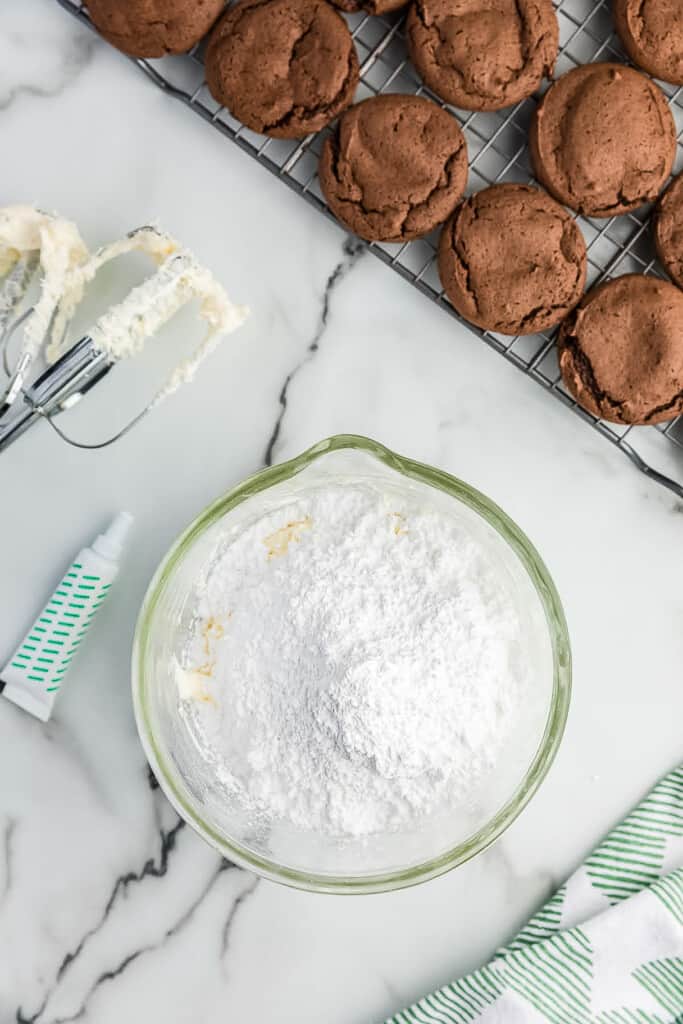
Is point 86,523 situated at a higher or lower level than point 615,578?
lower

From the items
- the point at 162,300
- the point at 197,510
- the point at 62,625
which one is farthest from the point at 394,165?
the point at 62,625

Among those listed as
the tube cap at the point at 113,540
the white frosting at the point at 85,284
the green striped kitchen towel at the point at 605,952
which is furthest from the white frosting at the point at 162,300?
the green striped kitchen towel at the point at 605,952

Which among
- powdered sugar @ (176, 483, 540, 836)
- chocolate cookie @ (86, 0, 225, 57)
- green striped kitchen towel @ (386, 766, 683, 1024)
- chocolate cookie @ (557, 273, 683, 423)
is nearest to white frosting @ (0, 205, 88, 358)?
chocolate cookie @ (86, 0, 225, 57)

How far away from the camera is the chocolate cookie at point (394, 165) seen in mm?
1027

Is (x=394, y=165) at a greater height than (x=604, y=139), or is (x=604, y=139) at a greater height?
(x=604, y=139)

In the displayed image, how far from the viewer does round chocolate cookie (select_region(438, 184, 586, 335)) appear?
1041 mm

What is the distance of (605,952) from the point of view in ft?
3.68

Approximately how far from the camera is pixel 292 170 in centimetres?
108

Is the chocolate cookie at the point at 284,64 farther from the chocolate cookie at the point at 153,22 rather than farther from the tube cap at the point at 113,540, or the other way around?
the tube cap at the point at 113,540

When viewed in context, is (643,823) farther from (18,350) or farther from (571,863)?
(18,350)

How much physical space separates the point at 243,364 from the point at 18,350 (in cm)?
24

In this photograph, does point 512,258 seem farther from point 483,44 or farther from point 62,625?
point 62,625

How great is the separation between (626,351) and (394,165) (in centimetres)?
31

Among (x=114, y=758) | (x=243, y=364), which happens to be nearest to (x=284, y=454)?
(x=243, y=364)
